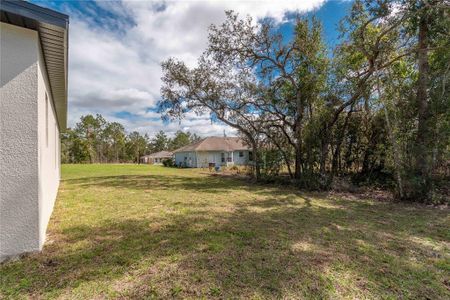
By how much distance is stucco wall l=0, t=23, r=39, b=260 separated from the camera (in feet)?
10.5

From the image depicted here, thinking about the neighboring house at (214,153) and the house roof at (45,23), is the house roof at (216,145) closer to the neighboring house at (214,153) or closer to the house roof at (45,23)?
the neighboring house at (214,153)

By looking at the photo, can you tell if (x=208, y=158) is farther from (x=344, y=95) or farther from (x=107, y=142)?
(x=107, y=142)

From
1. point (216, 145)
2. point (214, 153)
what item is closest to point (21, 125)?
point (214, 153)

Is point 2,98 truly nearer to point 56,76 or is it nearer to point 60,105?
point 56,76

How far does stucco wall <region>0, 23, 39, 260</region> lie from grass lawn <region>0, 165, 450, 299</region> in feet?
1.56

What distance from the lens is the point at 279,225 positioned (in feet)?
17.2

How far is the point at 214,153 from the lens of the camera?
105 ft

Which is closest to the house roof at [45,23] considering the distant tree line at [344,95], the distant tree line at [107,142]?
the distant tree line at [344,95]

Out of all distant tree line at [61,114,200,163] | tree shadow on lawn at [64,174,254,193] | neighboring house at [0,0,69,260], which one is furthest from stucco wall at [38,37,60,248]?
distant tree line at [61,114,200,163]

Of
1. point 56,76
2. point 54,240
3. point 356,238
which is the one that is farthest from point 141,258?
point 56,76

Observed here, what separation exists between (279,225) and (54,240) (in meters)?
4.27

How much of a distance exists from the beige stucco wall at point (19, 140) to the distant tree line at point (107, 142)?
45.8 metres

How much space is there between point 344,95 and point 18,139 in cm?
1037

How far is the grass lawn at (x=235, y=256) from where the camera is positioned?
8.96ft
